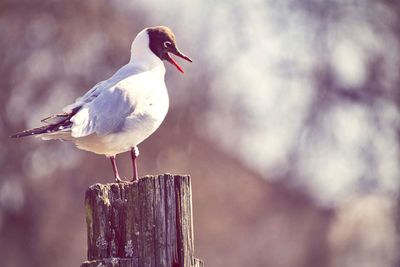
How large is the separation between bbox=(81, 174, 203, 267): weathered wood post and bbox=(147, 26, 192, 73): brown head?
6.62ft

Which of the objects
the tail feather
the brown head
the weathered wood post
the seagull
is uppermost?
the brown head

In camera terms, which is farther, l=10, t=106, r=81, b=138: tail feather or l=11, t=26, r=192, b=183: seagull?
l=11, t=26, r=192, b=183: seagull

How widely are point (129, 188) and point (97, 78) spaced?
595 inches

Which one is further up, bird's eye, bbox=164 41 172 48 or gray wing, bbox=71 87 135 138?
bird's eye, bbox=164 41 172 48

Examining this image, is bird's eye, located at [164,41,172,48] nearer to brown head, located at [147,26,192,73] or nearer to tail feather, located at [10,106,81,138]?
brown head, located at [147,26,192,73]

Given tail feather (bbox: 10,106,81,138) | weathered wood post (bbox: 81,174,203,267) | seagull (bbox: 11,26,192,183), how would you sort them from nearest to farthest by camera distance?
weathered wood post (bbox: 81,174,203,267) → tail feather (bbox: 10,106,81,138) → seagull (bbox: 11,26,192,183)

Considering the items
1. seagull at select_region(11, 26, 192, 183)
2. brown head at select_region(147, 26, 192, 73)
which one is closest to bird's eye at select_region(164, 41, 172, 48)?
brown head at select_region(147, 26, 192, 73)

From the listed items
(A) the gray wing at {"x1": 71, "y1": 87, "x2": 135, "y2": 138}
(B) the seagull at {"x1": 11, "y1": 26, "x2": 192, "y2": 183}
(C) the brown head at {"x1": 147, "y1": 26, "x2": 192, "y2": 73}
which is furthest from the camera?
(C) the brown head at {"x1": 147, "y1": 26, "x2": 192, "y2": 73}

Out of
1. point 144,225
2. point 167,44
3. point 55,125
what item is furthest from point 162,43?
point 144,225

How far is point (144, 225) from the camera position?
549 cm

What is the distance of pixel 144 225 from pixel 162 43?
7.46 ft

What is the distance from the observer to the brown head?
297 inches

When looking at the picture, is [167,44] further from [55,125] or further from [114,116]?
[55,125]

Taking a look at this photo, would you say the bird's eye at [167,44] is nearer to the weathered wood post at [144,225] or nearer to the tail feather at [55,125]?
the tail feather at [55,125]
